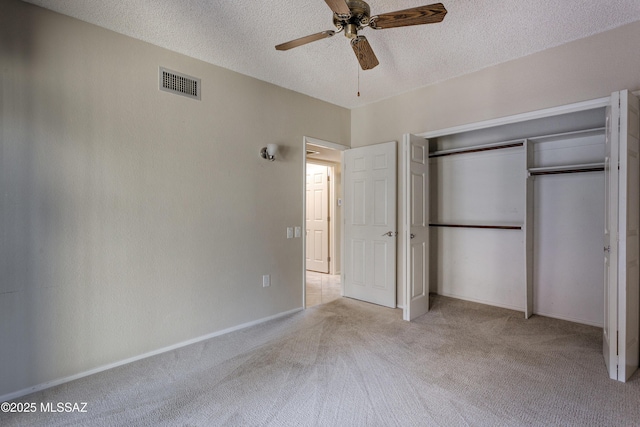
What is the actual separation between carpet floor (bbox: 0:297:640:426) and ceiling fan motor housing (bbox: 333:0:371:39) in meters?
2.44

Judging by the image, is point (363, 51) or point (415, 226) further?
point (415, 226)

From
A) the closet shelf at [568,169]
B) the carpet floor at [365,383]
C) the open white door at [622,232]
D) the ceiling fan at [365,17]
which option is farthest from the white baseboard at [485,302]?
the ceiling fan at [365,17]

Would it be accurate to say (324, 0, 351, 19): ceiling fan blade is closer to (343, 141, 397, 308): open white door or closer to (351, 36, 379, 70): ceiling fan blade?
Answer: (351, 36, 379, 70): ceiling fan blade

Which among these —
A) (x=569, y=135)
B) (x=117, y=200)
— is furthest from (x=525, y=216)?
(x=117, y=200)

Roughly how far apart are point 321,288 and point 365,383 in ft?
9.22

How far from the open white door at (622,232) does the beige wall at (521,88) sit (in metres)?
0.45

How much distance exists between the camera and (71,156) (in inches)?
95.0

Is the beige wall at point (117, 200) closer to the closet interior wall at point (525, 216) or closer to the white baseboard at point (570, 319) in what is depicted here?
the closet interior wall at point (525, 216)

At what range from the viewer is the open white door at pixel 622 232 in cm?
226

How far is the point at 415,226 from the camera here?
3.69 metres

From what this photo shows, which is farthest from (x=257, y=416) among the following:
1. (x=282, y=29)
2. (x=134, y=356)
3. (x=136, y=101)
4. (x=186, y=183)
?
(x=282, y=29)

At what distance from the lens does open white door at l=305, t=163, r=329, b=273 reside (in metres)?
6.11

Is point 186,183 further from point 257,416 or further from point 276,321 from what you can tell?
point 257,416

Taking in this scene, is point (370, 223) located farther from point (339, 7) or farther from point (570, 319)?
point (339, 7)
